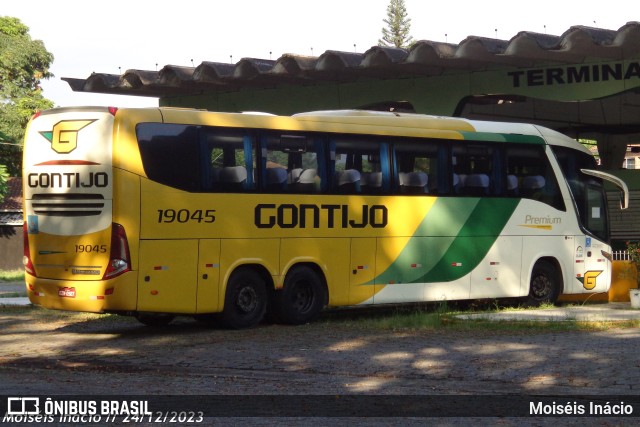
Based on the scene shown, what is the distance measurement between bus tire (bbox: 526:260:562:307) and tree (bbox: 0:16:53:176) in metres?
45.3

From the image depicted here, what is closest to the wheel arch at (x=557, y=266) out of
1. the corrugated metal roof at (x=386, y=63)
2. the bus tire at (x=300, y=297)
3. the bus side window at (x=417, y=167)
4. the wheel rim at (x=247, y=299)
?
the bus side window at (x=417, y=167)

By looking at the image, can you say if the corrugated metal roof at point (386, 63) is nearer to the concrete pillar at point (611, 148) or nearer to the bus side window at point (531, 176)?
the bus side window at point (531, 176)

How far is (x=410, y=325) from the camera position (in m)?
18.6

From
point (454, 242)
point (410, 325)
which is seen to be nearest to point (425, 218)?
point (454, 242)

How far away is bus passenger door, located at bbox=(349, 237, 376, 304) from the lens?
20.3 metres

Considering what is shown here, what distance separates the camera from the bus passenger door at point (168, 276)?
57.3ft

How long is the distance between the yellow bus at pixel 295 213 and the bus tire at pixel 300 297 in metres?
0.03

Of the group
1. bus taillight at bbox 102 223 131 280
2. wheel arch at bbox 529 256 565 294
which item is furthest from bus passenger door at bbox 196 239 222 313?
wheel arch at bbox 529 256 565 294

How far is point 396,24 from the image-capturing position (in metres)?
115

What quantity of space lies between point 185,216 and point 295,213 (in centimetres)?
215

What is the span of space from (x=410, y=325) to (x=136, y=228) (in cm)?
441

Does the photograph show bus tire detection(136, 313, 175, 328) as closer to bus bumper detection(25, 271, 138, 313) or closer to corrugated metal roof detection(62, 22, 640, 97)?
bus bumper detection(25, 271, 138, 313)

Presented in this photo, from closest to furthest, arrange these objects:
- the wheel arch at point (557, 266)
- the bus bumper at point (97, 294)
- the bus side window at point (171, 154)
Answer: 1. the bus bumper at point (97, 294)
2. the bus side window at point (171, 154)
3. the wheel arch at point (557, 266)

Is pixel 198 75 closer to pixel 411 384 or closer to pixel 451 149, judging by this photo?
pixel 451 149
